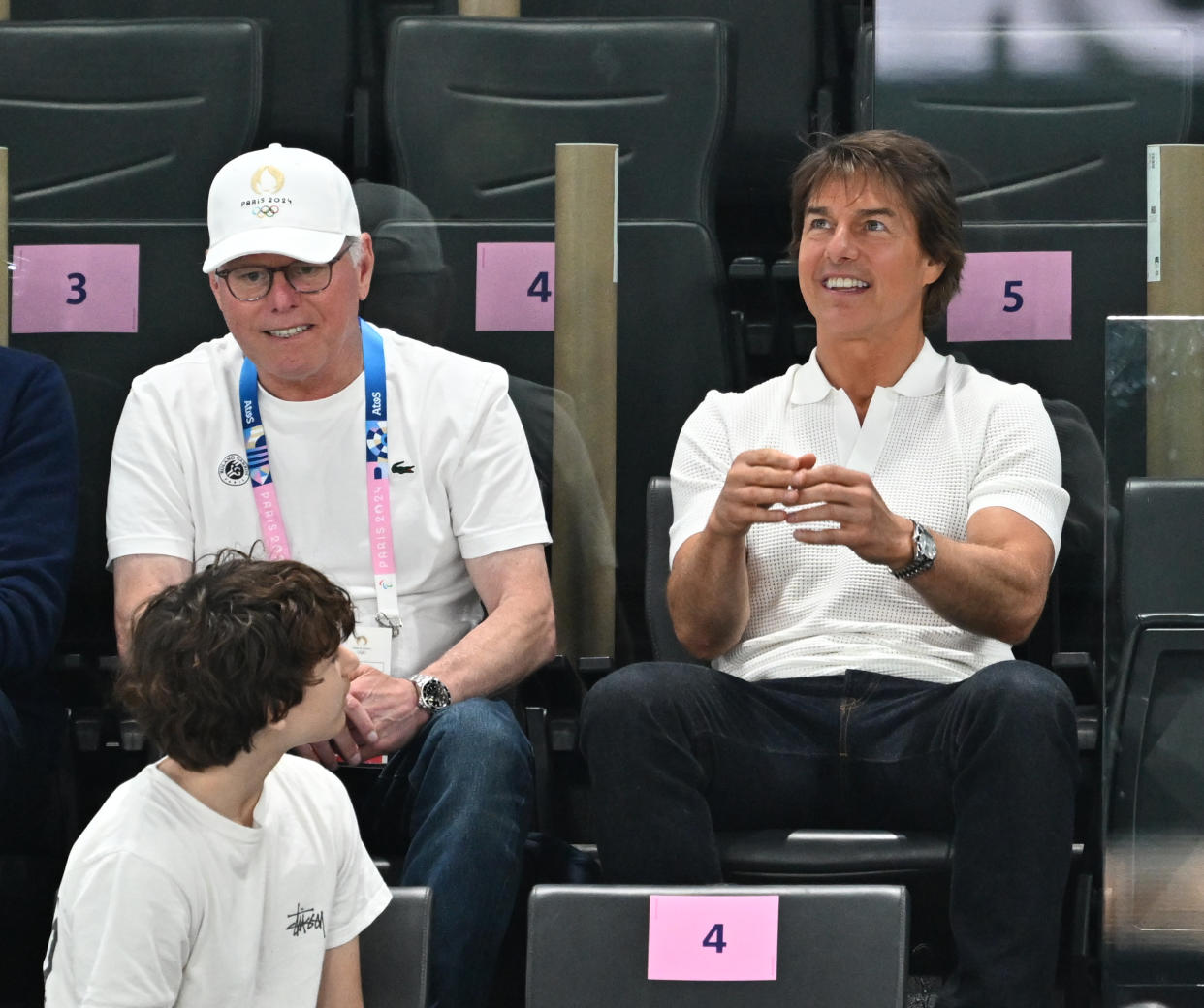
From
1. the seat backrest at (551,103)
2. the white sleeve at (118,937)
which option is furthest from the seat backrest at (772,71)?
the white sleeve at (118,937)

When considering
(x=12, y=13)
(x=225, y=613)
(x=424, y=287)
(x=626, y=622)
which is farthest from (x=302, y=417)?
(x=12, y=13)

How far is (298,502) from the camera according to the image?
2.16 metres

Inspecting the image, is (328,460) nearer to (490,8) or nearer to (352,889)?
(352,889)

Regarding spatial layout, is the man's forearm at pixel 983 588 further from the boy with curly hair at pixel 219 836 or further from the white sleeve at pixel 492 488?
the boy with curly hair at pixel 219 836

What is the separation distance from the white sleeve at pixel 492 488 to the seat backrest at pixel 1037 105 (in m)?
0.81

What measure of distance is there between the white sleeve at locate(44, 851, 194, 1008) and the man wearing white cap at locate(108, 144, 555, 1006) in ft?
2.02

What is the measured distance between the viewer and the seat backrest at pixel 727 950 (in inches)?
62.9

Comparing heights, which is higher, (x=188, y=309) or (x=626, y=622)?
(x=188, y=309)

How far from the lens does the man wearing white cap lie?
6.97ft

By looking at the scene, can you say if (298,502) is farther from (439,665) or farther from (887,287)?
(887,287)

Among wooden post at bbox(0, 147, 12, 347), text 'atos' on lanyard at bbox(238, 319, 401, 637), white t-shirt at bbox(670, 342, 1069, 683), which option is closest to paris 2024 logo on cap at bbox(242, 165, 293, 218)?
text 'atos' on lanyard at bbox(238, 319, 401, 637)

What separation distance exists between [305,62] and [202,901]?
7.12 feet

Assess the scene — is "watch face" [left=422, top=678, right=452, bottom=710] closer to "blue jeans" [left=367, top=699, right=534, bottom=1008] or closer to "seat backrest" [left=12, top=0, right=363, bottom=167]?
"blue jeans" [left=367, top=699, right=534, bottom=1008]

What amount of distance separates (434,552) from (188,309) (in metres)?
0.63
